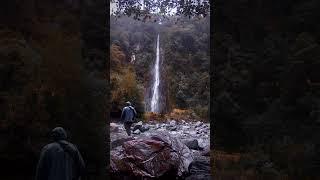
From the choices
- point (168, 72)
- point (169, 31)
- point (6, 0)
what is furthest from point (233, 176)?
point (6, 0)

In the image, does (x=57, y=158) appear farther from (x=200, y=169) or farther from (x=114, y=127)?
(x=200, y=169)

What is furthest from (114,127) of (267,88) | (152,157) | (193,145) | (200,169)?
(267,88)

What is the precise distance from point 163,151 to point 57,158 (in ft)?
8.22

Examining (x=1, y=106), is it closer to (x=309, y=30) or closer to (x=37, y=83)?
(x=37, y=83)

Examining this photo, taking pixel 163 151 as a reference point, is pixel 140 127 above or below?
above

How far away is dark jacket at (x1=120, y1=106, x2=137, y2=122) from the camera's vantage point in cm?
767

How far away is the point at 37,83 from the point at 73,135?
36.9 inches

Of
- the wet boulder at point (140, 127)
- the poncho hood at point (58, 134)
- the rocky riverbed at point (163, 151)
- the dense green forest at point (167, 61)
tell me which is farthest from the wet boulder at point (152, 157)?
the poncho hood at point (58, 134)

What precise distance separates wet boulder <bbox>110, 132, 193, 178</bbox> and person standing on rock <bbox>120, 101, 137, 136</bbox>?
33 centimetres

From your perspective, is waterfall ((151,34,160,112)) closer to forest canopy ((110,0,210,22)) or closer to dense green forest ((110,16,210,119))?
dense green forest ((110,16,210,119))

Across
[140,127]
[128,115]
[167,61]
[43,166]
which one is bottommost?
[43,166]

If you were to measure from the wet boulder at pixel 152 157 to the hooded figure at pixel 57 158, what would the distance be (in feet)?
6.26

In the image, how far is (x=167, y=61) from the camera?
309 inches

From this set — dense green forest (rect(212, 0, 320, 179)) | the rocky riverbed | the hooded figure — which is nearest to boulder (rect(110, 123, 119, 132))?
the rocky riverbed
